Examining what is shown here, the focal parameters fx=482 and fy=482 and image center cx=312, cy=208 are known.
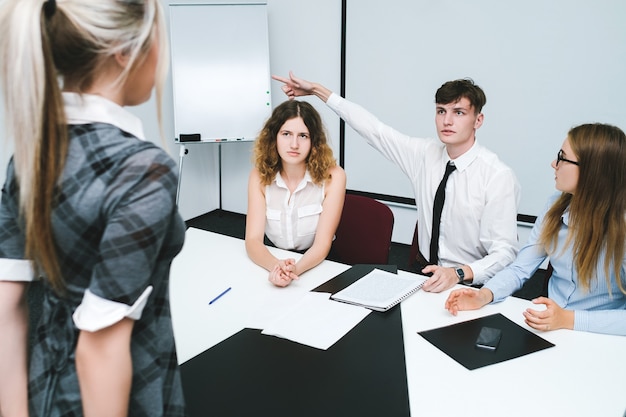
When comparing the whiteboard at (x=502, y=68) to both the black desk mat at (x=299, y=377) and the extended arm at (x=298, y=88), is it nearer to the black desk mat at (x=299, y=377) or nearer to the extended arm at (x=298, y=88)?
the extended arm at (x=298, y=88)

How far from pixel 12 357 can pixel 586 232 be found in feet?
5.32

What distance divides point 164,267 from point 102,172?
170 millimetres

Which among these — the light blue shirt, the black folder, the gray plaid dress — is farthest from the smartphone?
the gray plaid dress

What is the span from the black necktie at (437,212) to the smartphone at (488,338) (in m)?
0.95

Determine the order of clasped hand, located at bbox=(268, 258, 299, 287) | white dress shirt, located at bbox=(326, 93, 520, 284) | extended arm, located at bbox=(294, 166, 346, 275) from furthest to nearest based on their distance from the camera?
white dress shirt, located at bbox=(326, 93, 520, 284), extended arm, located at bbox=(294, 166, 346, 275), clasped hand, located at bbox=(268, 258, 299, 287)

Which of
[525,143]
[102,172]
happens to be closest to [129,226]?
[102,172]

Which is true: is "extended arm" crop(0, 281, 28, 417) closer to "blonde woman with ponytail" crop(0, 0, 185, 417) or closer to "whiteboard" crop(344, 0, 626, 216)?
"blonde woman with ponytail" crop(0, 0, 185, 417)

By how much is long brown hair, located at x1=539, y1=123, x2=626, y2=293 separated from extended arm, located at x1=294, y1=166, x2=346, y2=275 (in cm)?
90

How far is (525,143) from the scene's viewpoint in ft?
11.0

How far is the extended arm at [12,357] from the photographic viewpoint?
0.76m

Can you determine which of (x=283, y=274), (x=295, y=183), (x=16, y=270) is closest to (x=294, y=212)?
(x=295, y=183)

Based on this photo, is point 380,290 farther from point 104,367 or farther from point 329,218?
point 104,367

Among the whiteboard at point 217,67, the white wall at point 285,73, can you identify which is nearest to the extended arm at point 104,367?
the white wall at point 285,73

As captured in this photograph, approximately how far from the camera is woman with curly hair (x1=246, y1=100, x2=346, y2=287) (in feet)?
7.29
